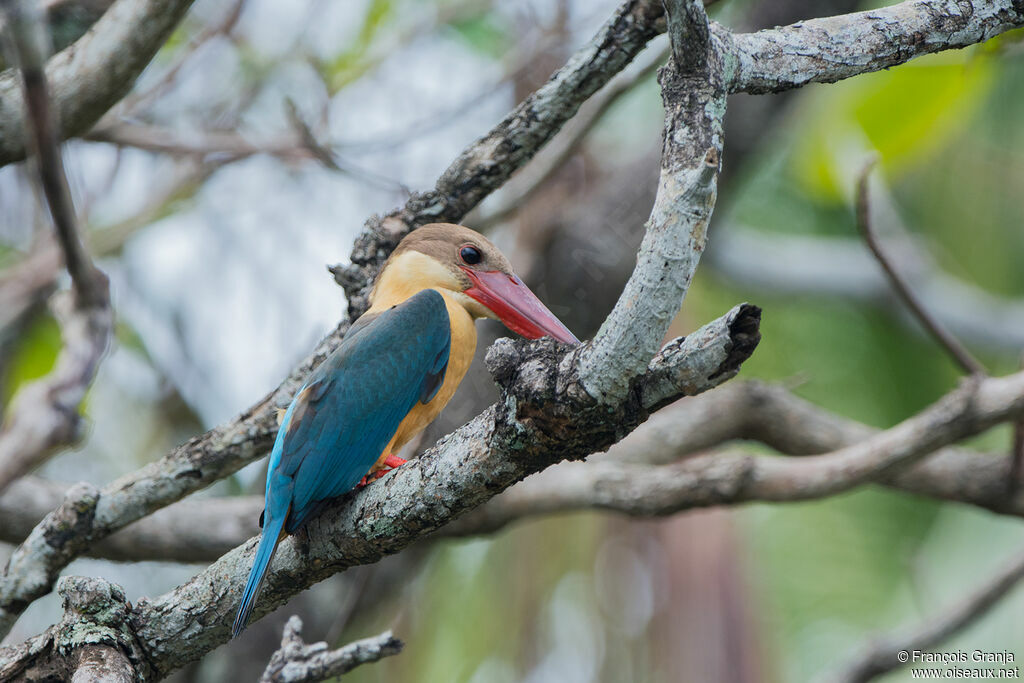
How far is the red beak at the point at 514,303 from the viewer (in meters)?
3.27

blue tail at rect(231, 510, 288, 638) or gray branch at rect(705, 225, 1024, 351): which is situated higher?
gray branch at rect(705, 225, 1024, 351)

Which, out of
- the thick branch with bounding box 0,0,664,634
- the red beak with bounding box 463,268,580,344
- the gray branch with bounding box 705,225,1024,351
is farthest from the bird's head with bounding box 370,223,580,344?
the gray branch with bounding box 705,225,1024,351

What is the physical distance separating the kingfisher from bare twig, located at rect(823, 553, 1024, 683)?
1950 millimetres

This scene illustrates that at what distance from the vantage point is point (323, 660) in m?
2.35

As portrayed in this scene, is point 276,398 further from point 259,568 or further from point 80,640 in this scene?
point 80,640

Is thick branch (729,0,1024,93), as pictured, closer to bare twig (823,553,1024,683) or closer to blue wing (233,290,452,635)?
blue wing (233,290,452,635)

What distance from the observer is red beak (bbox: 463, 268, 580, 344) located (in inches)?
129

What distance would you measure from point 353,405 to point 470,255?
746 mm

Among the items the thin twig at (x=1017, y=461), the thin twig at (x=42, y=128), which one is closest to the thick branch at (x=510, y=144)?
the thin twig at (x=42, y=128)

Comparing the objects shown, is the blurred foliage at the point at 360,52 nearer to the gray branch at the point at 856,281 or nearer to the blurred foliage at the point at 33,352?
the blurred foliage at the point at 33,352

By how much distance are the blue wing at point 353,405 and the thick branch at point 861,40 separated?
50.0 inches

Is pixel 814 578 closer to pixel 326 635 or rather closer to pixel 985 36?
pixel 326 635

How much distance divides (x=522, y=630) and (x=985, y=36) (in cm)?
538

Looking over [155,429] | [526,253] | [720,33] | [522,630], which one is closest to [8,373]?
[155,429]
